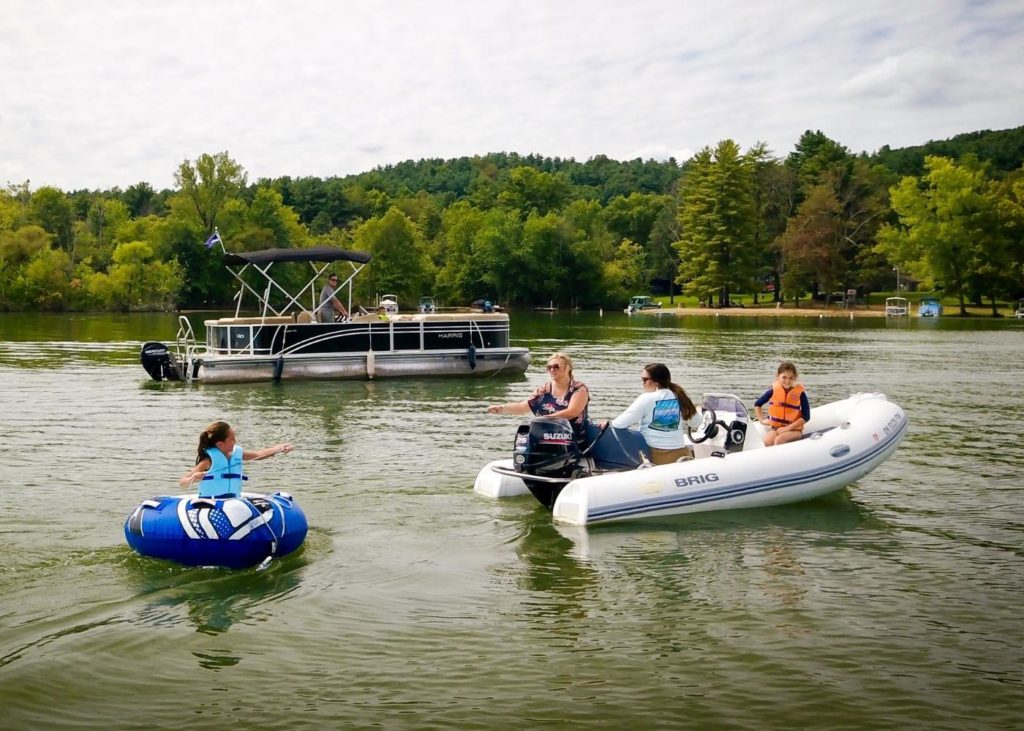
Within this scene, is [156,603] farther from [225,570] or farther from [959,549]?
[959,549]

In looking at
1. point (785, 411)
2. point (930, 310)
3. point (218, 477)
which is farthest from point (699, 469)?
point (930, 310)

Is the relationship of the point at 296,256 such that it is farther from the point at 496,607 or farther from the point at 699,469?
the point at 496,607

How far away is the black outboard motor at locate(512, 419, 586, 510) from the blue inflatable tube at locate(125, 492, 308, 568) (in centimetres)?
285

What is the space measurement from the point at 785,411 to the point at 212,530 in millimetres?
7051

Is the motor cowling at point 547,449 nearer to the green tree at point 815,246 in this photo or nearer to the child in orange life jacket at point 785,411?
the child in orange life jacket at point 785,411

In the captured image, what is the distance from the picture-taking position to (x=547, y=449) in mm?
10961

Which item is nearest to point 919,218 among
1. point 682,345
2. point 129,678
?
point 682,345

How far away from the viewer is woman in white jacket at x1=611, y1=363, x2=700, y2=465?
11.2 meters

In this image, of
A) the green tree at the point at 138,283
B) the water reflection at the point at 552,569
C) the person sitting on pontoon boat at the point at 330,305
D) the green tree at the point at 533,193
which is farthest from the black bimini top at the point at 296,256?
the green tree at the point at 533,193

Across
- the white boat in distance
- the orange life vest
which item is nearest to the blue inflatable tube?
the orange life vest

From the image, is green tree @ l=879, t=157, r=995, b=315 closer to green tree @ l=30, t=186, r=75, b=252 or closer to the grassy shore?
the grassy shore

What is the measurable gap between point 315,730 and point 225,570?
3168 millimetres

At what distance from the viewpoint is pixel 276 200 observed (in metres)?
105

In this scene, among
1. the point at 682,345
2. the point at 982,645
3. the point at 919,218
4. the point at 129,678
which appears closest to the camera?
the point at 129,678
